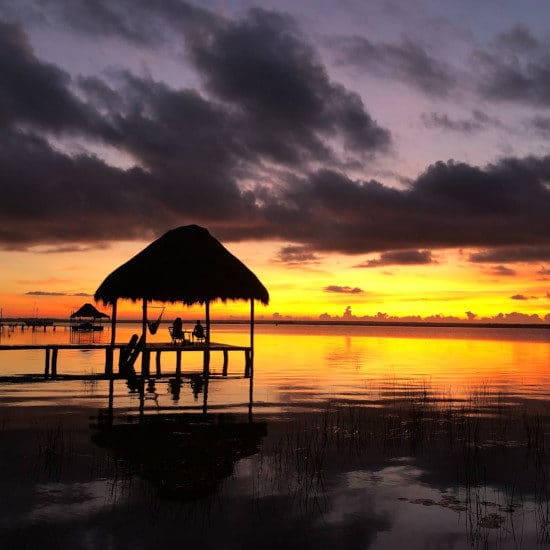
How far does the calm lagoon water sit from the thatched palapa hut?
3734mm

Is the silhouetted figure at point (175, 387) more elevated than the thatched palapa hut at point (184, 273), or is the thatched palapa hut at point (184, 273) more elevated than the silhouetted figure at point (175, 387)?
the thatched palapa hut at point (184, 273)

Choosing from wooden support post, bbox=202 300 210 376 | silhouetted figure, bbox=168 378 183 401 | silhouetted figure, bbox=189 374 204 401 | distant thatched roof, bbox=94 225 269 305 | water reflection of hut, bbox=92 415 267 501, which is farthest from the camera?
wooden support post, bbox=202 300 210 376

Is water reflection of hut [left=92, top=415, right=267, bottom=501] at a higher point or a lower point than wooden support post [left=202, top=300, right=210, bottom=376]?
lower

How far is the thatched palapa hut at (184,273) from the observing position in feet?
64.5

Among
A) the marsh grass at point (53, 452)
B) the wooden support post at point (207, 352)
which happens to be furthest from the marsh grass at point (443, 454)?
the wooden support post at point (207, 352)

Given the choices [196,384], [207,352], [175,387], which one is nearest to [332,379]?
[207,352]

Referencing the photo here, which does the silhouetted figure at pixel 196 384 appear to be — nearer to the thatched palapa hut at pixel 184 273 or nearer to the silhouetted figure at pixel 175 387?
the silhouetted figure at pixel 175 387

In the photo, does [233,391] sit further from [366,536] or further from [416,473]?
[366,536]

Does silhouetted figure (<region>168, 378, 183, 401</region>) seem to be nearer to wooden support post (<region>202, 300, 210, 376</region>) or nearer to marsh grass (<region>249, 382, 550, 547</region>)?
wooden support post (<region>202, 300, 210, 376</region>)

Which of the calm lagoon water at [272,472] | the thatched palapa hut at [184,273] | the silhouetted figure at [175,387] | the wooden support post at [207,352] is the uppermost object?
the thatched palapa hut at [184,273]

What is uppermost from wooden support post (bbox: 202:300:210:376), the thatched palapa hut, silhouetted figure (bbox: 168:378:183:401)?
the thatched palapa hut

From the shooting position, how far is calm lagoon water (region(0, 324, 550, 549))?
673cm

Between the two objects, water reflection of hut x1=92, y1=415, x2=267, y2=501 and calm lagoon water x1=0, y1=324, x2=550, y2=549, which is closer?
calm lagoon water x1=0, y1=324, x2=550, y2=549

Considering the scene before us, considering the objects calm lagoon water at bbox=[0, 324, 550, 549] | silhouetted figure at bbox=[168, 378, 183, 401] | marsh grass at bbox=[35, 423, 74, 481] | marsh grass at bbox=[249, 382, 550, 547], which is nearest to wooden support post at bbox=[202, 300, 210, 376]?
silhouetted figure at bbox=[168, 378, 183, 401]
